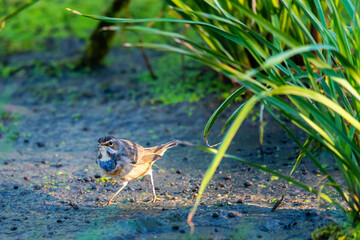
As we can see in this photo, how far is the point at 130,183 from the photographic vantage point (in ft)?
16.0

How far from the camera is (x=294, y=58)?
5.72 metres

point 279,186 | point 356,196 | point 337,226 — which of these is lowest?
point 279,186

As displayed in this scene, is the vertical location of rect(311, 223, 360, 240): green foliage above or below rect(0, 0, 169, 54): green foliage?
above

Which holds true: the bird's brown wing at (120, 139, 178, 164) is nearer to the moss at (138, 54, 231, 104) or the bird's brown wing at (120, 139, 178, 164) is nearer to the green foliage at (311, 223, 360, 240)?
the green foliage at (311, 223, 360, 240)

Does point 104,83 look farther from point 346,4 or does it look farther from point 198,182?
point 346,4

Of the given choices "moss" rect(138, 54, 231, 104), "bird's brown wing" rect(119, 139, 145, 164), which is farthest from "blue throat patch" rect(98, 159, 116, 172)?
"moss" rect(138, 54, 231, 104)

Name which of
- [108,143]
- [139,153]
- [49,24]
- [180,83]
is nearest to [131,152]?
[139,153]

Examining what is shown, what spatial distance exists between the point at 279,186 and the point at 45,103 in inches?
185

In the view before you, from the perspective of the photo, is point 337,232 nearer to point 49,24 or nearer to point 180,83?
point 180,83

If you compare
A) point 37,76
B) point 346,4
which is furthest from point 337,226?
point 37,76

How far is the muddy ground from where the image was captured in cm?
352

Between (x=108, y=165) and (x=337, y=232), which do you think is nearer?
(x=337, y=232)

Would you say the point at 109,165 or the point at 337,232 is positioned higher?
the point at 337,232

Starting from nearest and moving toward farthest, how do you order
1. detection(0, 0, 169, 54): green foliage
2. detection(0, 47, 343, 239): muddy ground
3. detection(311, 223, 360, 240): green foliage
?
detection(311, 223, 360, 240): green foliage < detection(0, 47, 343, 239): muddy ground < detection(0, 0, 169, 54): green foliage
